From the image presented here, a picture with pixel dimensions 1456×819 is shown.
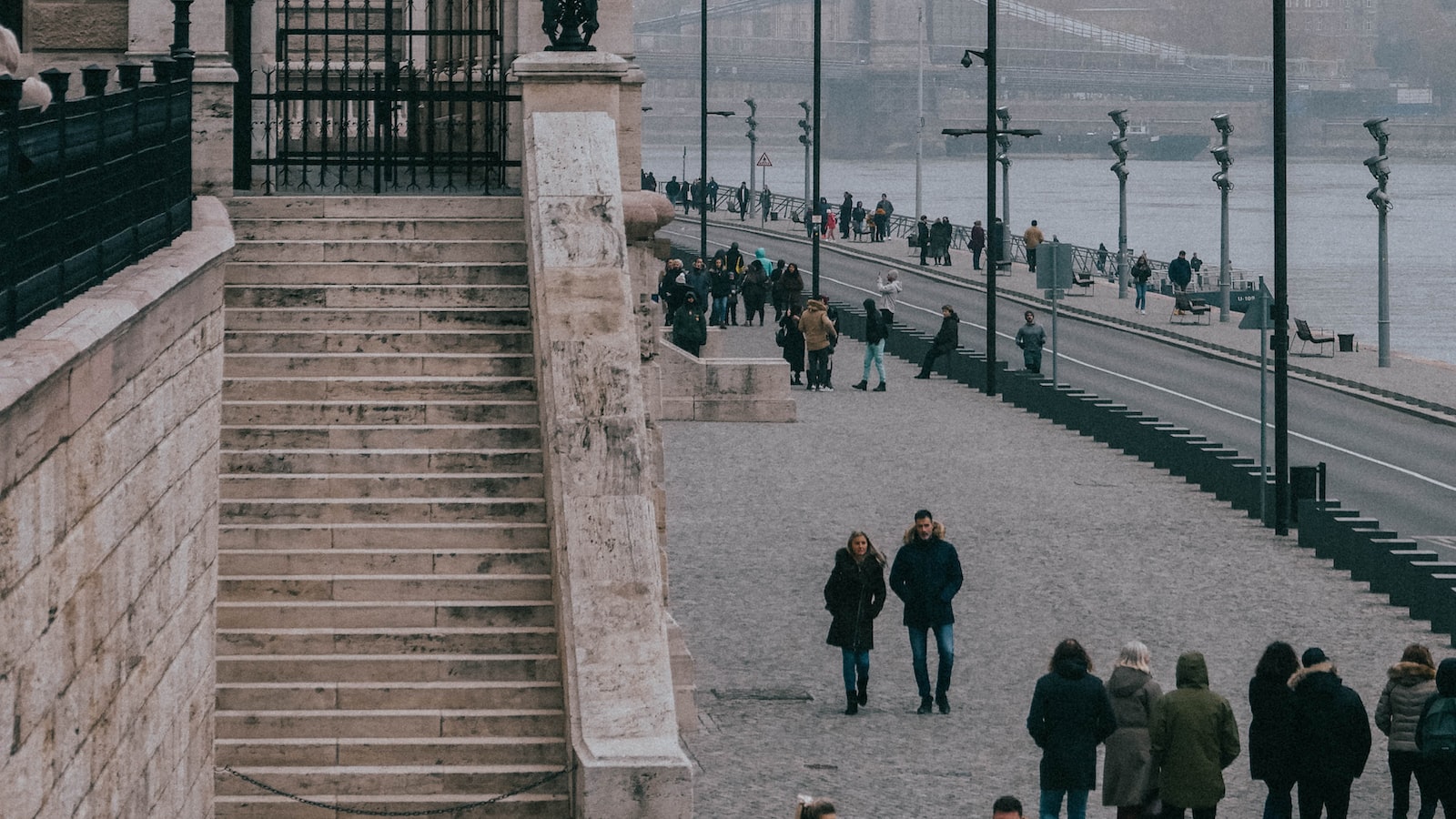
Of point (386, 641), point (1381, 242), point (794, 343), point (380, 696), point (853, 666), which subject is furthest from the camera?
point (1381, 242)

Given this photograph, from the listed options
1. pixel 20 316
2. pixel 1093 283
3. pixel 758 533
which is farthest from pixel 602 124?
pixel 1093 283

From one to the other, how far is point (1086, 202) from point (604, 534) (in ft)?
571

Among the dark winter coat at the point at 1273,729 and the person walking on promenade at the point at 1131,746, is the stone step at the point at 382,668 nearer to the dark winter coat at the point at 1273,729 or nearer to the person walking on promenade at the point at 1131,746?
the person walking on promenade at the point at 1131,746

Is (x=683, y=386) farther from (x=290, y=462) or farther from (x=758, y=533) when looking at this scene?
(x=290, y=462)

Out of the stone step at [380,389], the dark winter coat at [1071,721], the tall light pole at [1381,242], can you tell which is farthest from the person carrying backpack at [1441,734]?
the tall light pole at [1381,242]

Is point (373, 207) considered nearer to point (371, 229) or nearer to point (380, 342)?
point (371, 229)

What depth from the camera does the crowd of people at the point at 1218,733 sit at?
12.4m

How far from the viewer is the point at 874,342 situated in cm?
3606

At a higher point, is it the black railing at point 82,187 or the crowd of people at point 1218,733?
the black railing at point 82,187

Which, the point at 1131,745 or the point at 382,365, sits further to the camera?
the point at 382,365

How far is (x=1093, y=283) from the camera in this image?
2655 inches

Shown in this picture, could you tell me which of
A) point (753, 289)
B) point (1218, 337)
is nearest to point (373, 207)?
point (753, 289)

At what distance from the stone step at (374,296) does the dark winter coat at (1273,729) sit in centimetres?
476

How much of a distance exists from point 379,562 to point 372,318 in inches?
81.8
